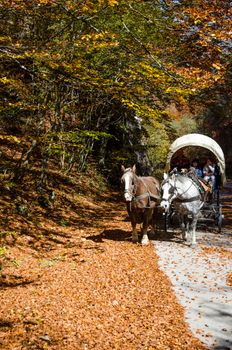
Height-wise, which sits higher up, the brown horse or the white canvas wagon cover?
the white canvas wagon cover

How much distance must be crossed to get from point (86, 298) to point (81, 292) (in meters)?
0.32

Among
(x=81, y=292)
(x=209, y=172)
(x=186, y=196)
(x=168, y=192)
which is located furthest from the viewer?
(x=209, y=172)

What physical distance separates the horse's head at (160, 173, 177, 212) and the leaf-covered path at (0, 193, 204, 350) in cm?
151

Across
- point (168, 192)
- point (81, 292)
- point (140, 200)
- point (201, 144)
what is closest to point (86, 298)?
point (81, 292)

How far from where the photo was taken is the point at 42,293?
7.95 m

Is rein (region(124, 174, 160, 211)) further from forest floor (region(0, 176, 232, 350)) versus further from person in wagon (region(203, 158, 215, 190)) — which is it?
person in wagon (region(203, 158, 215, 190))

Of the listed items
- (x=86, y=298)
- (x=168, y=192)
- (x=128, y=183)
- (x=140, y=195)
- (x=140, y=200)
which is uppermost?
(x=128, y=183)

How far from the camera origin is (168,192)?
38.8 feet

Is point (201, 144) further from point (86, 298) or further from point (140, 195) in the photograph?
point (86, 298)

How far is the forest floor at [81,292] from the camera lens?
19.9 feet

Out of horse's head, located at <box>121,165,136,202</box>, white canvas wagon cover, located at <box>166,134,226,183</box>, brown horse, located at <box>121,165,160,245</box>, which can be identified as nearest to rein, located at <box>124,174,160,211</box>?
brown horse, located at <box>121,165,160,245</box>

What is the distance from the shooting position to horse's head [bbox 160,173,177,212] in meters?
11.6

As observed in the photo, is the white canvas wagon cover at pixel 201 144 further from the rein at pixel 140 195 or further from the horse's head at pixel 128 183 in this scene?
the horse's head at pixel 128 183

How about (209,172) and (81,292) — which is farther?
(209,172)
